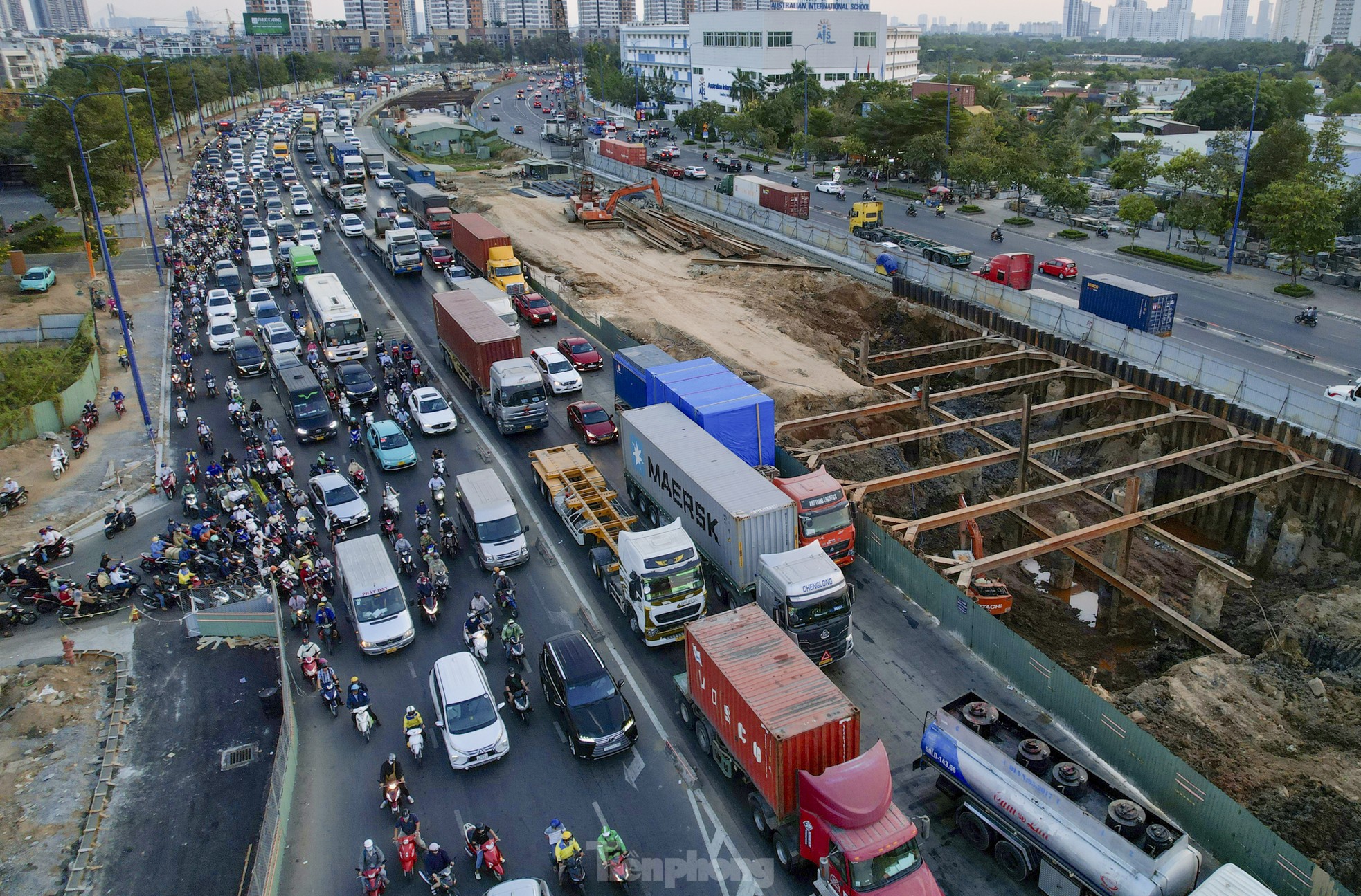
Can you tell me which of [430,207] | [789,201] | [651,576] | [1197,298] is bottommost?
[651,576]

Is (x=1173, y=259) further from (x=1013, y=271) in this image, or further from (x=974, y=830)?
(x=974, y=830)

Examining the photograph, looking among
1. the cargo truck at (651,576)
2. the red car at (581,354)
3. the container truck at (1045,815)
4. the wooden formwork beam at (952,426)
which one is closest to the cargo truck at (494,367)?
A: the red car at (581,354)

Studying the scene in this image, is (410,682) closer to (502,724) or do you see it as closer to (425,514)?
(502,724)

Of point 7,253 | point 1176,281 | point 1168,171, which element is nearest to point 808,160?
point 1168,171

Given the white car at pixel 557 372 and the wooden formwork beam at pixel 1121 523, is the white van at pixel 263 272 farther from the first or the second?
the wooden formwork beam at pixel 1121 523

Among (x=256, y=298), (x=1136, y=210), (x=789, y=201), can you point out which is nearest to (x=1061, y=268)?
(x=1136, y=210)

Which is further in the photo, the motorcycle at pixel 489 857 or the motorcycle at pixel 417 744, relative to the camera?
the motorcycle at pixel 417 744
